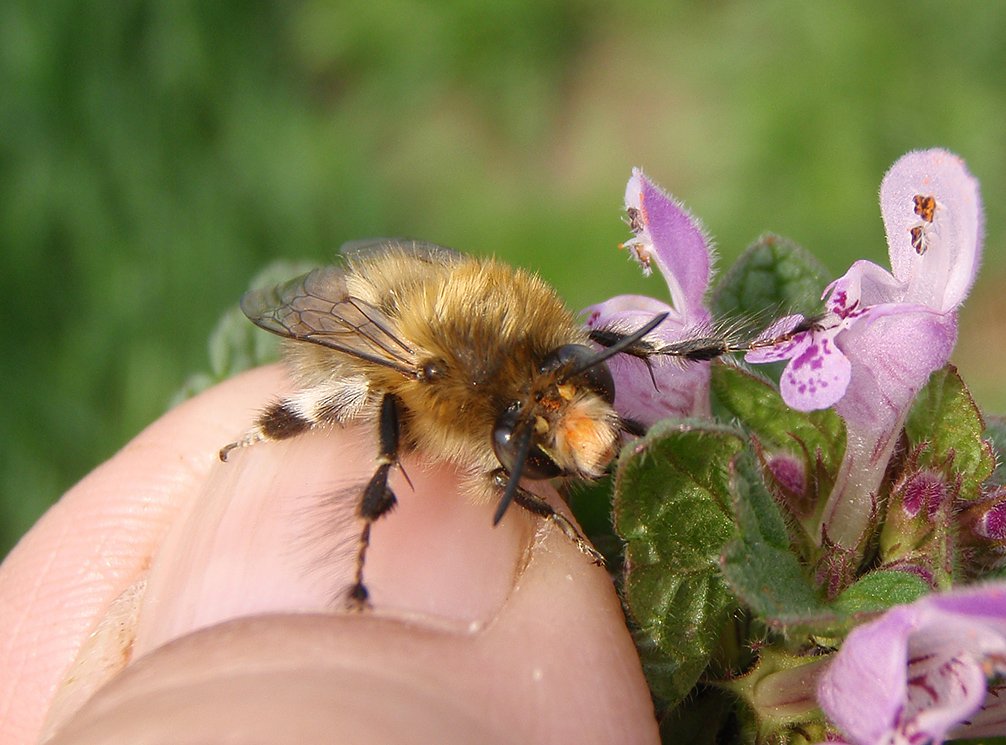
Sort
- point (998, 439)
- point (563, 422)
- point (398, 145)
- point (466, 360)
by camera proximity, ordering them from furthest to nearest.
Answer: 1. point (398, 145)
2. point (998, 439)
3. point (466, 360)
4. point (563, 422)

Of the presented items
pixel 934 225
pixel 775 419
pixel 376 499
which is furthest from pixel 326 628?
pixel 934 225

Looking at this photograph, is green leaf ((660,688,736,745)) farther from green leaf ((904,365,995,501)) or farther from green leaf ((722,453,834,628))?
green leaf ((904,365,995,501))

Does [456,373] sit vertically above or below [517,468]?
above

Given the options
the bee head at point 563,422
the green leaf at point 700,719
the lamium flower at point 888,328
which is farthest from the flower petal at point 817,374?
the green leaf at point 700,719

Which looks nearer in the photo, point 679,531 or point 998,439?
point 679,531

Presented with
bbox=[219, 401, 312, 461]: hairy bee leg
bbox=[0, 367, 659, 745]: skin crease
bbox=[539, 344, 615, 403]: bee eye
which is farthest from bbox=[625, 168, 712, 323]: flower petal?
bbox=[219, 401, 312, 461]: hairy bee leg

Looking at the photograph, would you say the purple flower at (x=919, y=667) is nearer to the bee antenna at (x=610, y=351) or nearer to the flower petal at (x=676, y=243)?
the bee antenna at (x=610, y=351)

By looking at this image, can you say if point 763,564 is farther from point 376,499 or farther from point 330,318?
point 330,318
